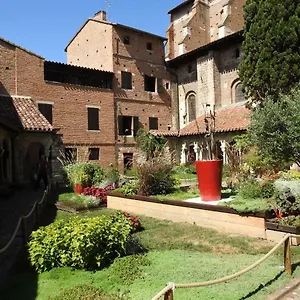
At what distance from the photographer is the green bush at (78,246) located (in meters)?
5.75

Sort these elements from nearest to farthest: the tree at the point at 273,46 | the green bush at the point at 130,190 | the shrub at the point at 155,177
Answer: the shrub at the point at 155,177 → the green bush at the point at 130,190 → the tree at the point at 273,46

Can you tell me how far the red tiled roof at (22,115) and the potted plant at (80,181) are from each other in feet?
12.4

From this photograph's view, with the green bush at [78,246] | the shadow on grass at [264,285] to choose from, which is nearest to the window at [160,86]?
the green bush at [78,246]

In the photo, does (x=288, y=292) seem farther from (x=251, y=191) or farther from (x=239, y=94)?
(x=239, y=94)

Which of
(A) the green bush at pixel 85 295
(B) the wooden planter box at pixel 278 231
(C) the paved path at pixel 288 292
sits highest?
(B) the wooden planter box at pixel 278 231

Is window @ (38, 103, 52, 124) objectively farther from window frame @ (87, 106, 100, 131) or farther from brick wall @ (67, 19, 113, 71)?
brick wall @ (67, 19, 113, 71)

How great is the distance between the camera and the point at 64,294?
4.89 m

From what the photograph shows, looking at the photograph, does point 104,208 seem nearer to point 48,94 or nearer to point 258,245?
point 258,245

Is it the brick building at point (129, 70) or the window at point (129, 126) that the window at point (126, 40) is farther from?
the window at point (129, 126)

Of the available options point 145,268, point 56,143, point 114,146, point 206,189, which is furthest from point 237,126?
point 145,268

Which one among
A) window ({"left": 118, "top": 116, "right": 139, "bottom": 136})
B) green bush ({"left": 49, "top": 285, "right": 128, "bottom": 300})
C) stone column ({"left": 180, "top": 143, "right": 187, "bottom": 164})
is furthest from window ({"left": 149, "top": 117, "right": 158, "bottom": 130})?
green bush ({"left": 49, "top": 285, "right": 128, "bottom": 300})

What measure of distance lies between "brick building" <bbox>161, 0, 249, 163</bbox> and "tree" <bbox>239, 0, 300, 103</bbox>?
12.9 ft

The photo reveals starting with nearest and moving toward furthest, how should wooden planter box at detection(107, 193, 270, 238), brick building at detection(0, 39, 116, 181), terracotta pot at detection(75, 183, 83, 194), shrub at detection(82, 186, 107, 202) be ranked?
wooden planter box at detection(107, 193, 270, 238) < shrub at detection(82, 186, 107, 202) < terracotta pot at detection(75, 183, 83, 194) < brick building at detection(0, 39, 116, 181)

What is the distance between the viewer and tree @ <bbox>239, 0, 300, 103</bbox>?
1836 cm
